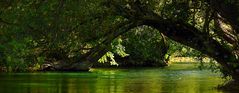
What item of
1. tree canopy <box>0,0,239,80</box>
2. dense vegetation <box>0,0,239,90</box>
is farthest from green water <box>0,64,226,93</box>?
tree canopy <box>0,0,239,80</box>

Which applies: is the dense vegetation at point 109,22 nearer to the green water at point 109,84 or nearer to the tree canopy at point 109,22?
the tree canopy at point 109,22

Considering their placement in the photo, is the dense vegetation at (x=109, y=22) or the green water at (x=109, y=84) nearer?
the dense vegetation at (x=109, y=22)

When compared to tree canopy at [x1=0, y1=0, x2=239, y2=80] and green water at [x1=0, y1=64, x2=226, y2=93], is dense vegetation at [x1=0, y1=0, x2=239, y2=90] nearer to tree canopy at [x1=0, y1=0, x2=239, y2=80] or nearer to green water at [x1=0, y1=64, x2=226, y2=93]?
tree canopy at [x1=0, y1=0, x2=239, y2=80]

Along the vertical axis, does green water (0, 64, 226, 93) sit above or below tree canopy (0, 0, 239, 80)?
below

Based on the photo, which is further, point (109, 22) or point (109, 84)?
point (109, 84)

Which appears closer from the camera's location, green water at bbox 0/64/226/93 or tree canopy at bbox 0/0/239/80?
tree canopy at bbox 0/0/239/80

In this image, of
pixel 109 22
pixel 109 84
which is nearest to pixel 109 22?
pixel 109 22

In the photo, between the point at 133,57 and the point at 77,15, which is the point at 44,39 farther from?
the point at 133,57

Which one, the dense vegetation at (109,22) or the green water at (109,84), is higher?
the dense vegetation at (109,22)

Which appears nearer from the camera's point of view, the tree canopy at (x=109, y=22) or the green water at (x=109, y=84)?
the tree canopy at (x=109, y=22)

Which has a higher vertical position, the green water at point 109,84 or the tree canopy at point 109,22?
the tree canopy at point 109,22

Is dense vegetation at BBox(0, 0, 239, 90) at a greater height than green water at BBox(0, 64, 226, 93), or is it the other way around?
dense vegetation at BBox(0, 0, 239, 90)

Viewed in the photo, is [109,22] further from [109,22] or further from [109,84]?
[109,84]

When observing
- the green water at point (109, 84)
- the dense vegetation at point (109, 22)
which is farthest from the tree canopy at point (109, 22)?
the green water at point (109, 84)
